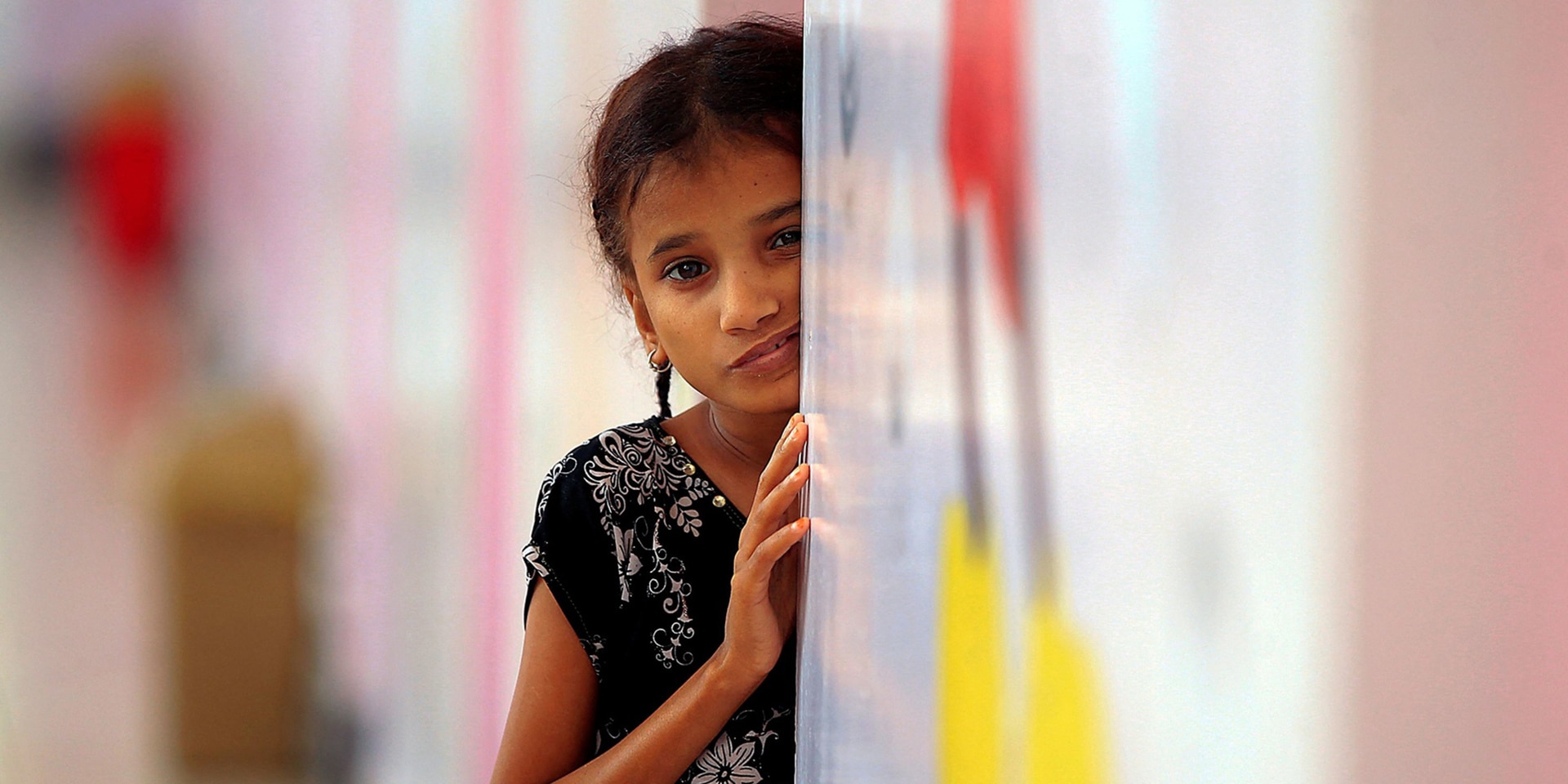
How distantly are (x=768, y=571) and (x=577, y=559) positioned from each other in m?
0.18

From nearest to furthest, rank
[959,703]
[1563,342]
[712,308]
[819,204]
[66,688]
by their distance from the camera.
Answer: [1563,342], [959,703], [819,204], [712,308], [66,688]

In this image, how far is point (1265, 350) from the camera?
0.57ft

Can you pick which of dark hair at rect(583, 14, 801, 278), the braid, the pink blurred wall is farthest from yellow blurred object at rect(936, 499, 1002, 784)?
the braid

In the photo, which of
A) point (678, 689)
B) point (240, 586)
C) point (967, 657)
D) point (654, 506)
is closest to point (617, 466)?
point (654, 506)

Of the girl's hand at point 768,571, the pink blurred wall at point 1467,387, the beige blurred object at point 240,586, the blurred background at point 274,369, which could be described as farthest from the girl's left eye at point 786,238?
the beige blurred object at point 240,586

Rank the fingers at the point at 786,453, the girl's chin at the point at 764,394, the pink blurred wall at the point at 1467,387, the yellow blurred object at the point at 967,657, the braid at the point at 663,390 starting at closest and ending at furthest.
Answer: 1. the pink blurred wall at the point at 1467,387
2. the yellow blurred object at the point at 967,657
3. the fingers at the point at 786,453
4. the girl's chin at the point at 764,394
5. the braid at the point at 663,390

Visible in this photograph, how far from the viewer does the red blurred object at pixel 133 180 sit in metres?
1.23

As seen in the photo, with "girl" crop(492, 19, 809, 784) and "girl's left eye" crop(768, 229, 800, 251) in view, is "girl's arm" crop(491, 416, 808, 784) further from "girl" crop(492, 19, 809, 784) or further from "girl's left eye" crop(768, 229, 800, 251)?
"girl's left eye" crop(768, 229, 800, 251)

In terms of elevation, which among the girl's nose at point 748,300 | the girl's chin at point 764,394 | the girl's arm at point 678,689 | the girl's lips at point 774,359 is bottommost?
the girl's arm at point 678,689

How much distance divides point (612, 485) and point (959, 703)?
0.43 meters

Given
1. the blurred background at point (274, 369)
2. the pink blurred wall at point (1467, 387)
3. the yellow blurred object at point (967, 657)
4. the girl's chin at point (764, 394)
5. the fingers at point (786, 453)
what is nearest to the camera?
the pink blurred wall at point (1467, 387)

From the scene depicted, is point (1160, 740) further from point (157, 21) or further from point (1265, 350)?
point (157, 21)

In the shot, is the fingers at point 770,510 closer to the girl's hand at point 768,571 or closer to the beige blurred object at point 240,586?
the girl's hand at point 768,571

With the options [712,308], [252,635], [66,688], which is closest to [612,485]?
[712,308]
